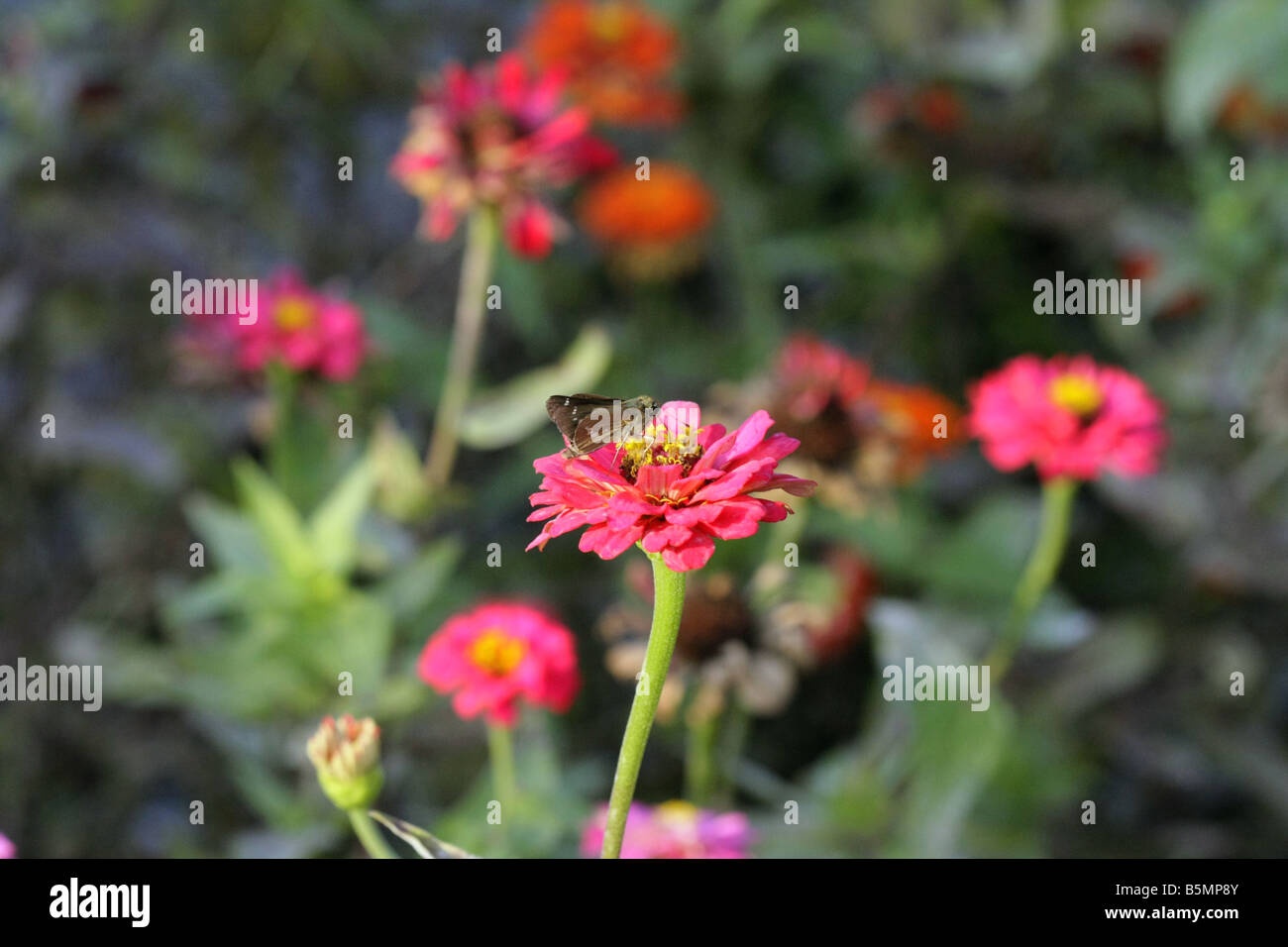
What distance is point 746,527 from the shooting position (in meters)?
0.29

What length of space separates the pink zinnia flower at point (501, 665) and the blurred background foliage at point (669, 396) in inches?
3.1

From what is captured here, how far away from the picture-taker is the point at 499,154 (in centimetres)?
75

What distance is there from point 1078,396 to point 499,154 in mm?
381

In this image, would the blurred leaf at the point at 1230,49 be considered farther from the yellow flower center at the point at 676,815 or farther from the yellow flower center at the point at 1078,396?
the yellow flower center at the point at 676,815

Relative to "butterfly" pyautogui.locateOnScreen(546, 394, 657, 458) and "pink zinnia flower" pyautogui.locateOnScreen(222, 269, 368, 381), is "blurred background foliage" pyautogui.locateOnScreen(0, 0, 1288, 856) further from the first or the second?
"butterfly" pyautogui.locateOnScreen(546, 394, 657, 458)

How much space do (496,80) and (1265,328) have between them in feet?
2.17

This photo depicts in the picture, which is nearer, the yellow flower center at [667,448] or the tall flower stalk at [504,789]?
the yellow flower center at [667,448]

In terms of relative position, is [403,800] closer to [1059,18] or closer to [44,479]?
A: [44,479]

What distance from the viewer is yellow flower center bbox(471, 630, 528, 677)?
0.60 m

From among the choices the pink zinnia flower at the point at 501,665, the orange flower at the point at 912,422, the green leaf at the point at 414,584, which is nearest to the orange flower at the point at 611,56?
the orange flower at the point at 912,422

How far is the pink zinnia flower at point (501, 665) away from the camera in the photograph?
58cm
